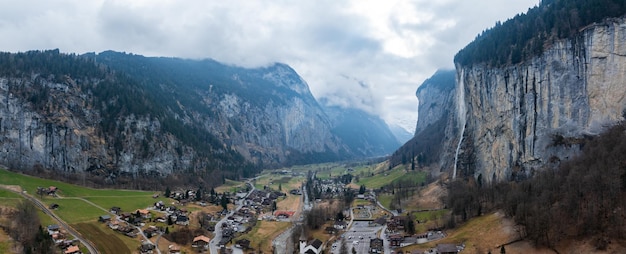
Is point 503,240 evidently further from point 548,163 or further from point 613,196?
point 548,163

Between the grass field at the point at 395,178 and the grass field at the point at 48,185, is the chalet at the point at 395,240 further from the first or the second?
the grass field at the point at 48,185

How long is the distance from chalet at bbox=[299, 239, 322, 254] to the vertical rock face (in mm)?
52842

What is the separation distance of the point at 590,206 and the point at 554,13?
63.9m

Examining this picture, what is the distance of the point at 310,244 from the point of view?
294 ft

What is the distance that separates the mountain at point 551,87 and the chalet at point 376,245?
42.1m

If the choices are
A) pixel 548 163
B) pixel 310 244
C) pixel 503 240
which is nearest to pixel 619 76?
pixel 548 163

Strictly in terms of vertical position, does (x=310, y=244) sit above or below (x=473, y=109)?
below

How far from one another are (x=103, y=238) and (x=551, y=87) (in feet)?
335

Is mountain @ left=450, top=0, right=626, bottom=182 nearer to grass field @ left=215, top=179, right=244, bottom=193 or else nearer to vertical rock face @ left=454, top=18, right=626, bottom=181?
vertical rock face @ left=454, top=18, right=626, bottom=181

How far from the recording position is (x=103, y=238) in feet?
284

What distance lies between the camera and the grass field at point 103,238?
81.0 m

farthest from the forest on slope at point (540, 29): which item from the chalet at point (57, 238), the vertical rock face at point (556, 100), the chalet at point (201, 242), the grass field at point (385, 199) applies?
the chalet at point (57, 238)

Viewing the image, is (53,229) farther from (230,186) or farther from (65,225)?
(230,186)

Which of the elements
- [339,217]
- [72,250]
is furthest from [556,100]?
[72,250]
